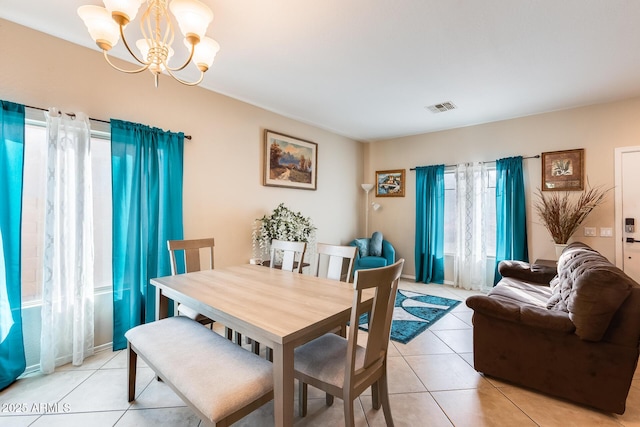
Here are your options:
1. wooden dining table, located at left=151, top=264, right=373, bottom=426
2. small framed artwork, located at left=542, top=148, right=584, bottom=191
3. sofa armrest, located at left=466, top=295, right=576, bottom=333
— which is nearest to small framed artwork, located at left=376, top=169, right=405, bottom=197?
small framed artwork, located at left=542, top=148, right=584, bottom=191

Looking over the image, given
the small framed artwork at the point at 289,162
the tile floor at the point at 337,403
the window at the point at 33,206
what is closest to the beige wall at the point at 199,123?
the small framed artwork at the point at 289,162

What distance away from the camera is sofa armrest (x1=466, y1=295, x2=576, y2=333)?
6.30ft

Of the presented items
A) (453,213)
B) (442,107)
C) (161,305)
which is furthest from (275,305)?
(453,213)

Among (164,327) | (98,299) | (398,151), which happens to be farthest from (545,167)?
(98,299)

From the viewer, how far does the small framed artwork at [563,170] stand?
3787 mm

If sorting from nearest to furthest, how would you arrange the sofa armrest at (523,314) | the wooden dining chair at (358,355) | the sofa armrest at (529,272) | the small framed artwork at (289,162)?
the wooden dining chair at (358,355) → the sofa armrest at (523,314) → the sofa armrest at (529,272) → the small framed artwork at (289,162)

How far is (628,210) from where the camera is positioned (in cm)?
349

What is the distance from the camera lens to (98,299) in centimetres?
257

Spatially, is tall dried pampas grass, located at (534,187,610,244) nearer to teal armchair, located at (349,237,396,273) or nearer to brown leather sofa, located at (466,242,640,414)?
brown leather sofa, located at (466,242,640,414)

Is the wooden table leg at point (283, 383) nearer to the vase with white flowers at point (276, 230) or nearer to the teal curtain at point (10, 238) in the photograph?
the teal curtain at point (10, 238)

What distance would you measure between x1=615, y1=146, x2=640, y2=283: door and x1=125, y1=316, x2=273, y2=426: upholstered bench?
457 cm

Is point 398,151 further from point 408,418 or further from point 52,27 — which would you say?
point 52,27

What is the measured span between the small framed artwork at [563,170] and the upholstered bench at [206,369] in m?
4.52

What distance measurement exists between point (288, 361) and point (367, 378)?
0.52 meters
